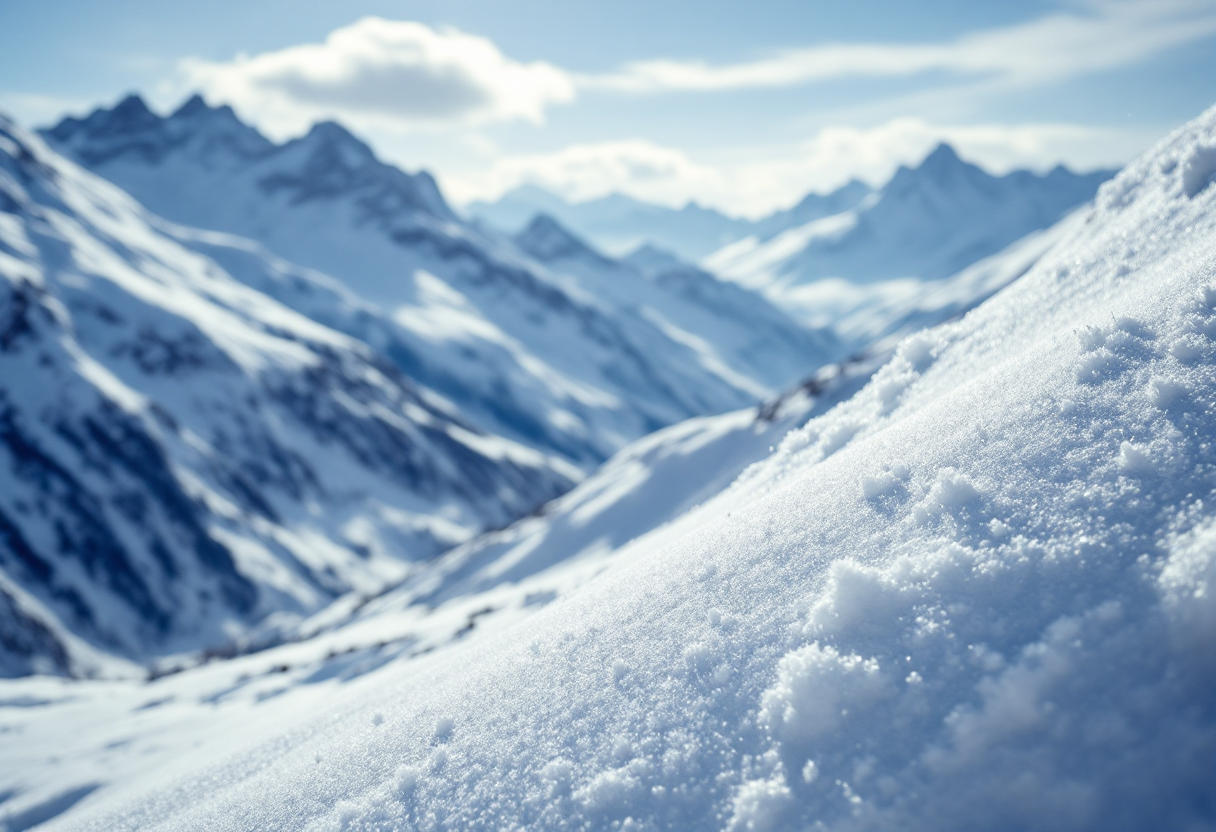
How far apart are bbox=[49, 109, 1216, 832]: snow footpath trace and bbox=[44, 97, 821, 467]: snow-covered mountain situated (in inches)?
4722

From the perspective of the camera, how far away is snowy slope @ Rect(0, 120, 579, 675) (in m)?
57.2

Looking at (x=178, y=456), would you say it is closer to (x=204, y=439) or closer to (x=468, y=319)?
(x=204, y=439)

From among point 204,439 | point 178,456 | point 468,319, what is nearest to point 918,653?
point 178,456

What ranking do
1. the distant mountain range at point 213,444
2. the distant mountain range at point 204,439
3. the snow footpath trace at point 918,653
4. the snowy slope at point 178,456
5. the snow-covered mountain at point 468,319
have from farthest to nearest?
1. the snow-covered mountain at point 468,319
2. the distant mountain range at point 204,439
3. the snowy slope at point 178,456
4. the distant mountain range at point 213,444
5. the snow footpath trace at point 918,653

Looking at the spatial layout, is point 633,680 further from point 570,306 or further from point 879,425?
point 570,306

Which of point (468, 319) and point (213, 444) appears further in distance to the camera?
point (468, 319)

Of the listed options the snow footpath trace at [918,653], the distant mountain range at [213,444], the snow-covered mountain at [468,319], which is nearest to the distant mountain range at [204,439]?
the distant mountain range at [213,444]

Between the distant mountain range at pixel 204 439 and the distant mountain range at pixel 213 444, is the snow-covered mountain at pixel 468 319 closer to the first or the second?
the distant mountain range at pixel 204 439

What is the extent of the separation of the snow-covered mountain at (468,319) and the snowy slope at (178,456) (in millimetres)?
33049

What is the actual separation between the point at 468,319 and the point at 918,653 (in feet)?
537

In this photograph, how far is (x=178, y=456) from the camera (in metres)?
69.0

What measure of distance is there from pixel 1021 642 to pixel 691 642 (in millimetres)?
1888

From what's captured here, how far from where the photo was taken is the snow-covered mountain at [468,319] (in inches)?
5492

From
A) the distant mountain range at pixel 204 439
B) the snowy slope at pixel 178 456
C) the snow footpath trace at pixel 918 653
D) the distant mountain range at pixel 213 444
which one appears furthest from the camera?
the distant mountain range at pixel 204 439
